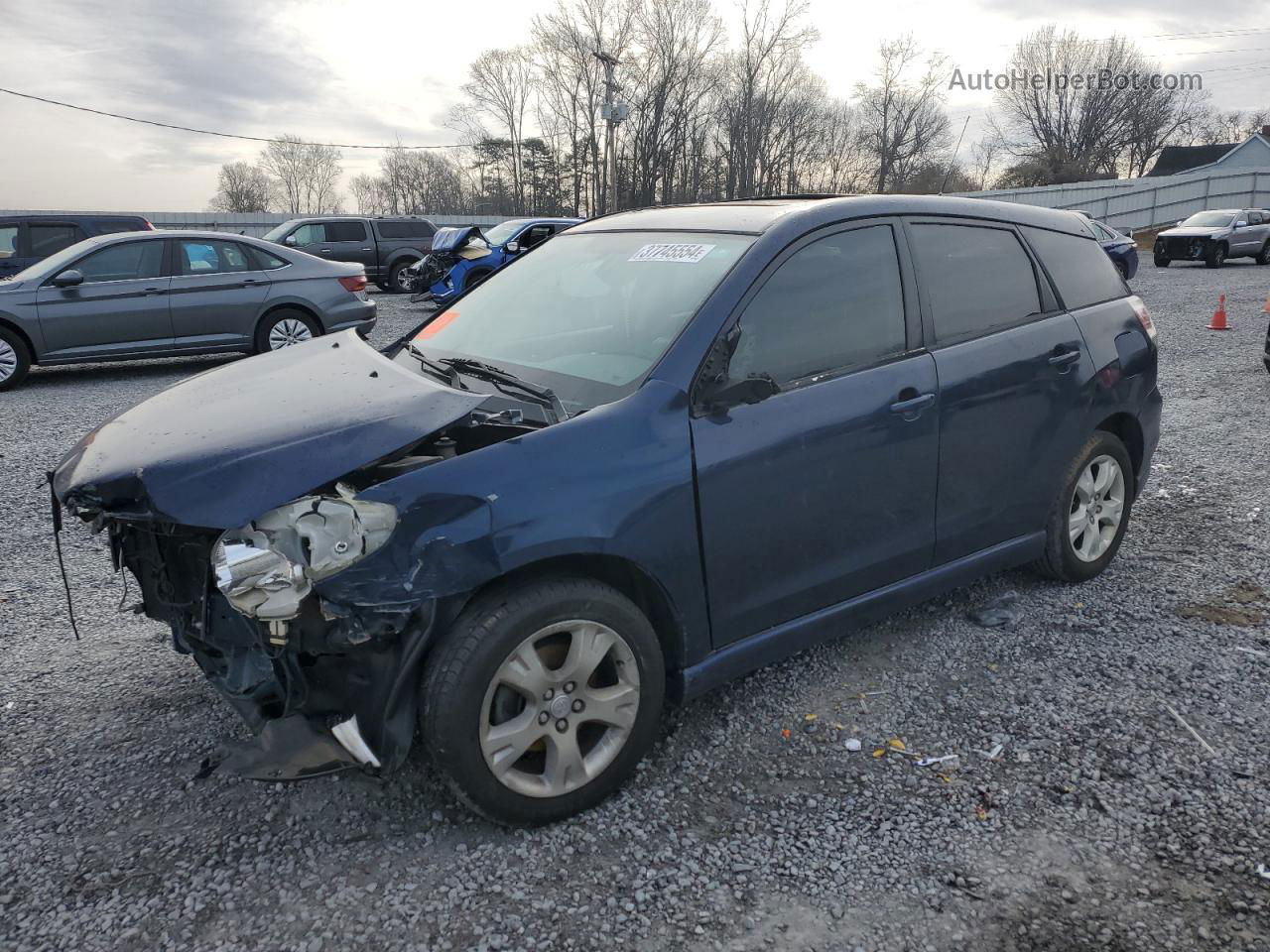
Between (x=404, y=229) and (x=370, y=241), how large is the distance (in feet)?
2.89

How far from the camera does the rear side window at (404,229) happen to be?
68.7 feet

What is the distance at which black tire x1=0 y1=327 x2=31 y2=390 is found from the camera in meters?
9.45

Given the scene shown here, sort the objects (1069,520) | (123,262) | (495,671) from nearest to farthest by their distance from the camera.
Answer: (495,671) < (1069,520) < (123,262)

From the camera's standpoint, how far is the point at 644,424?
8.79 ft

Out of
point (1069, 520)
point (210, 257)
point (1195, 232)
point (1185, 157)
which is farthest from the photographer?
point (1185, 157)

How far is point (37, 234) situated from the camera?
506 inches

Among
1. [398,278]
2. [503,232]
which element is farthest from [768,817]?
[398,278]

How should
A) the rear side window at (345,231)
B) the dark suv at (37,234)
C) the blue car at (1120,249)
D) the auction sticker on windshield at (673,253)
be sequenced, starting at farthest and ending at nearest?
the rear side window at (345,231), the blue car at (1120,249), the dark suv at (37,234), the auction sticker on windshield at (673,253)

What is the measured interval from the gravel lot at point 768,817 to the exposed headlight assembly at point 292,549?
0.79 metres

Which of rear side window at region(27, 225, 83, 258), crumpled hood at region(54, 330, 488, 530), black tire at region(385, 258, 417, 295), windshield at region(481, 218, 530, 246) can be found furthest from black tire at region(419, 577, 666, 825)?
black tire at region(385, 258, 417, 295)

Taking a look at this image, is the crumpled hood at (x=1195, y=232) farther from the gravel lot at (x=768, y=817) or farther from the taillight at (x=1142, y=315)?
the gravel lot at (x=768, y=817)

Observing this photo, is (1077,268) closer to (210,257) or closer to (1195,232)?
(210,257)

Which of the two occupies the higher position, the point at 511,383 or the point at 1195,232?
the point at 1195,232

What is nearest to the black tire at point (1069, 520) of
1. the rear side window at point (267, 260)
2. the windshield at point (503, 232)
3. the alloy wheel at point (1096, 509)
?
the alloy wheel at point (1096, 509)
